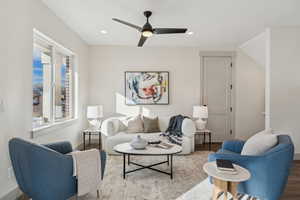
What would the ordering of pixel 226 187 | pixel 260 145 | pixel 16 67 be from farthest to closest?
pixel 16 67 → pixel 260 145 → pixel 226 187

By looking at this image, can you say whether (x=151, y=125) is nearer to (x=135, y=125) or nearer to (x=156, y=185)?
(x=135, y=125)

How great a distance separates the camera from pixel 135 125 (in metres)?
4.60

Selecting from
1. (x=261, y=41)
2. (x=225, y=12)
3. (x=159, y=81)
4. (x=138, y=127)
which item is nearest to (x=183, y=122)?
(x=138, y=127)

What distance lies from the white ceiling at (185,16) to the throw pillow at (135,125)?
198 centimetres

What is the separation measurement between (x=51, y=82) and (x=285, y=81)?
4608 millimetres

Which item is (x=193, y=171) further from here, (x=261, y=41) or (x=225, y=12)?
(x=261, y=41)

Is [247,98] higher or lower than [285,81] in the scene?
lower

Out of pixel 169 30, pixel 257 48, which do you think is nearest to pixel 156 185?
pixel 169 30

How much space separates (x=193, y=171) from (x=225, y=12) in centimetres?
274

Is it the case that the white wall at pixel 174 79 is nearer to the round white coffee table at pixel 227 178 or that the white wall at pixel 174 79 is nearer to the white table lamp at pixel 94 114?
the white table lamp at pixel 94 114

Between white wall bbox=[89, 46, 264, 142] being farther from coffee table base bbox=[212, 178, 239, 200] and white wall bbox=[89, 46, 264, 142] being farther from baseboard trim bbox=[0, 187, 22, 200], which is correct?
coffee table base bbox=[212, 178, 239, 200]

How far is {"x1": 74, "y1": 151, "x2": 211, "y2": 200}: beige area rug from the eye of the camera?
249cm

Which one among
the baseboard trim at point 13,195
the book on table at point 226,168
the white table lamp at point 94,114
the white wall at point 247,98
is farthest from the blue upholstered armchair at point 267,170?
the white wall at point 247,98

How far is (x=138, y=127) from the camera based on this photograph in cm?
459
